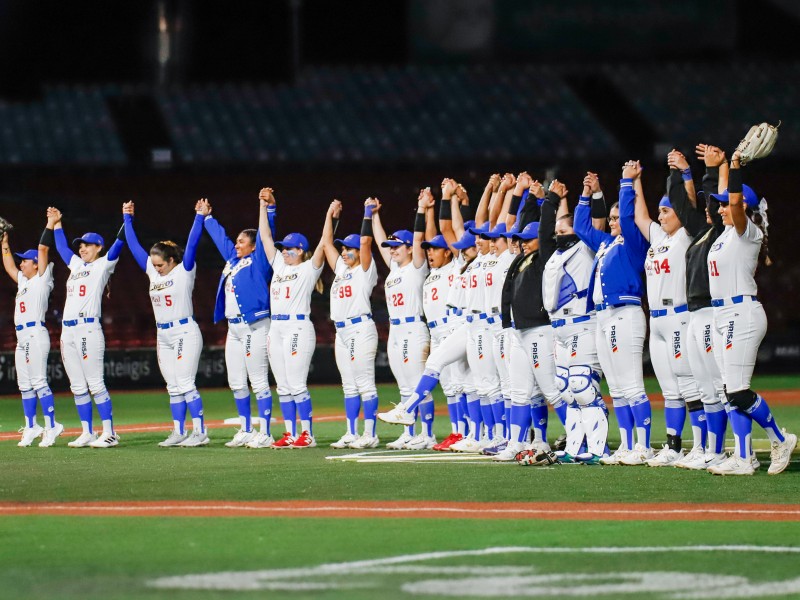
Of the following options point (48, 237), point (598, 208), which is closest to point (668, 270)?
point (598, 208)

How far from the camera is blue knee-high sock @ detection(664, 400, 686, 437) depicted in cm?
983

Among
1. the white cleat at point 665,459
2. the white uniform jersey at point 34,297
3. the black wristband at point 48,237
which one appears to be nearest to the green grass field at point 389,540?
the white cleat at point 665,459

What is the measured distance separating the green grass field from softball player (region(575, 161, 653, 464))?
55 cm

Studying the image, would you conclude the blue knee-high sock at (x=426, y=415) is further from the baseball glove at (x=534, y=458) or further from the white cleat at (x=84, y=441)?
the white cleat at (x=84, y=441)

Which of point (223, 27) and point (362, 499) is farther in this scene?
point (223, 27)

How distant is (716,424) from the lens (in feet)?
31.1

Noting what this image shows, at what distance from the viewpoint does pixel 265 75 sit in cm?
2972

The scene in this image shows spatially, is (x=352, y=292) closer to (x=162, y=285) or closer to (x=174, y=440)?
(x=162, y=285)

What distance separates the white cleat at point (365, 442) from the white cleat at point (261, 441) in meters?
0.80

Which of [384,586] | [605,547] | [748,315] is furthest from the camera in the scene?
[748,315]

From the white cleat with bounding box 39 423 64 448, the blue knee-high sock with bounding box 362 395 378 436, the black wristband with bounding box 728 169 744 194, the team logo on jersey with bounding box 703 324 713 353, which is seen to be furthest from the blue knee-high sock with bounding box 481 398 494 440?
the white cleat with bounding box 39 423 64 448

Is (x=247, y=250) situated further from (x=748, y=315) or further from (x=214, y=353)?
(x=214, y=353)

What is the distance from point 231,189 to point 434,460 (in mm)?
18220

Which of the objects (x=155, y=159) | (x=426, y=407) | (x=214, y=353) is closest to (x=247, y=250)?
(x=426, y=407)
